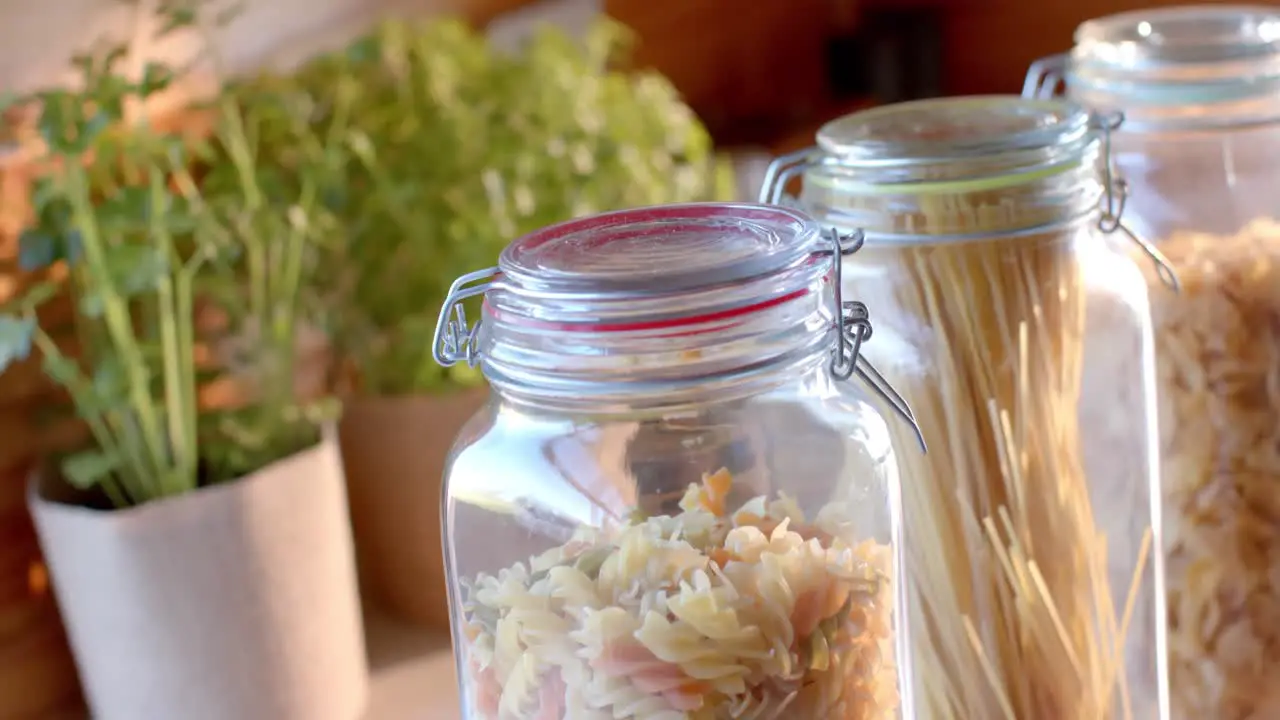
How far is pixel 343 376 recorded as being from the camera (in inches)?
35.3

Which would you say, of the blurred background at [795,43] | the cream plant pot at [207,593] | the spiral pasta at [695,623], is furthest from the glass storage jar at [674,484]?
the blurred background at [795,43]

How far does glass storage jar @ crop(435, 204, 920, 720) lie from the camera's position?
0.40 m

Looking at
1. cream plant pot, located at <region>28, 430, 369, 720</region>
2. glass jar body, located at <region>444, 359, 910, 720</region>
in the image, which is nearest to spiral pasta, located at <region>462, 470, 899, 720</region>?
glass jar body, located at <region>444, 359, 910, 720</region>

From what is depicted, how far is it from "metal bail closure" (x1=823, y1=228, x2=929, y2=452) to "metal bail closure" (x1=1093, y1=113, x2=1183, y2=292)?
0.44 ft

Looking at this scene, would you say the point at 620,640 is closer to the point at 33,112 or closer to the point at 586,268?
the point at 586,268

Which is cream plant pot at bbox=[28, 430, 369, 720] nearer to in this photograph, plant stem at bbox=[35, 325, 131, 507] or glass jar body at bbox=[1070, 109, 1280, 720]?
plant stem at bbox=[35, 325, 131, 507]

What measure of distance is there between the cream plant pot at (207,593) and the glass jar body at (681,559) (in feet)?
0.78

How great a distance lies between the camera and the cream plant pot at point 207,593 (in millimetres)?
657

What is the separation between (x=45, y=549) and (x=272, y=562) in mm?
120

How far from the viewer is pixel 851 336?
0.46m

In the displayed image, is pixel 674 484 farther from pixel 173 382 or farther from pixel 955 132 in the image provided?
pixel 173 382

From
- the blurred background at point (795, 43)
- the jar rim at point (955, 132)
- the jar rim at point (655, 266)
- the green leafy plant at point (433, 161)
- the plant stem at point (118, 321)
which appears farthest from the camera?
the blurred background at point (795, 43)

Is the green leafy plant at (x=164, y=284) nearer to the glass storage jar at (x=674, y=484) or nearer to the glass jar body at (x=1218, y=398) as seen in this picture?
the glass storage jar at (x=674, y=484)

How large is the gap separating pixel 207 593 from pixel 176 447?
79mm
